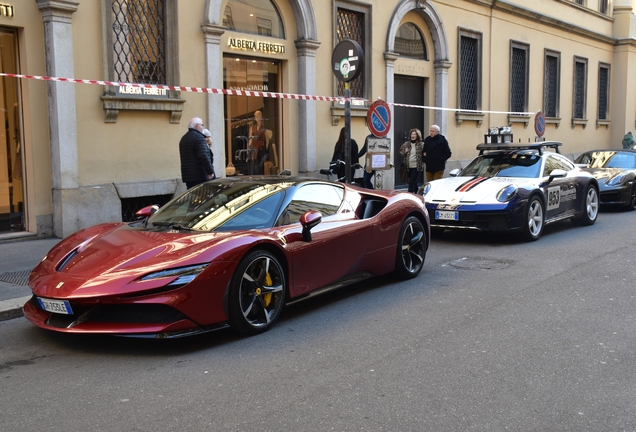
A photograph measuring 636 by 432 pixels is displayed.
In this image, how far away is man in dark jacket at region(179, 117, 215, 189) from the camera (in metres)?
9.73

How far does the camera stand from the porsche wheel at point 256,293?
16.6 feet

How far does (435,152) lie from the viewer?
1377cm

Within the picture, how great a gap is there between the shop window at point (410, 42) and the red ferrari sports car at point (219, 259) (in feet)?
37.3

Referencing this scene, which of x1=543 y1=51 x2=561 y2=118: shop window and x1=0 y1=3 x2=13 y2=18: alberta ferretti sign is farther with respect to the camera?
x1=543 y1=51 x2=561 y2=118: shop window

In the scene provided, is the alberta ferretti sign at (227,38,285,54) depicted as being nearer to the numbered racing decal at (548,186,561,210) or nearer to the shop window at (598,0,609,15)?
the numbered racing decal at (548,186,561,210)

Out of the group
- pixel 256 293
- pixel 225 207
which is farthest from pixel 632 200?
pixel 256 293

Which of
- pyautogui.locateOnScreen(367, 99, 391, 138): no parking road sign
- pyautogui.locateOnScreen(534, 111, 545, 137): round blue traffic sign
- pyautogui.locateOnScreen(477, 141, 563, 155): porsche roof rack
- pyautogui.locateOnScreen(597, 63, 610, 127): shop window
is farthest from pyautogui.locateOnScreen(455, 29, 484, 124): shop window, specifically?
pyautogui.locateOnScreen(597, 63, 610, 127): shop window

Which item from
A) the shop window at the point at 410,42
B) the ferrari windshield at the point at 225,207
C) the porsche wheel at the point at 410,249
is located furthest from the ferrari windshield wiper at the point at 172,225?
the shop window at the point at 410,42

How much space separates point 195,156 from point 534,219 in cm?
521

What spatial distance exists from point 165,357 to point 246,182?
209 cm

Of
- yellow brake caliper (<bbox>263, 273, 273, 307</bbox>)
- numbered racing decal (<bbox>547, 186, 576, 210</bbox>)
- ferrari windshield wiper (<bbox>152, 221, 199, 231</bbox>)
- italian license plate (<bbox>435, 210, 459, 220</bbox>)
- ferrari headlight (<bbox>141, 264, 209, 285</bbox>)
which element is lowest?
yellow brake caliper (<bbox>263, 273, 273, 307</bbox>)

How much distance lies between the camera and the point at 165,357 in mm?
4750

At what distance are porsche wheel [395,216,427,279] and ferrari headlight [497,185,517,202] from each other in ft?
8.20

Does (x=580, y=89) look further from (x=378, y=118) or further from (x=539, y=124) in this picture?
(x=378, y=118)
